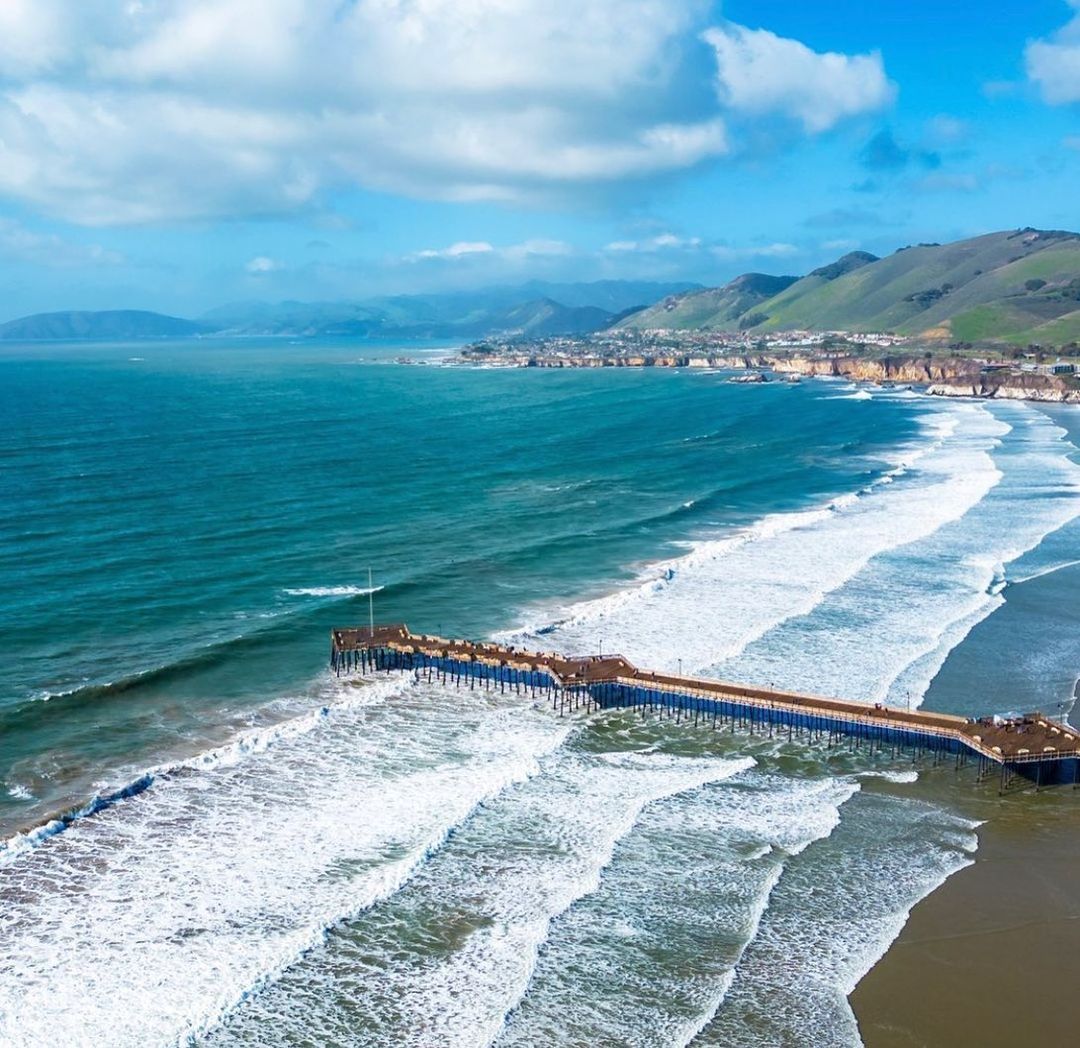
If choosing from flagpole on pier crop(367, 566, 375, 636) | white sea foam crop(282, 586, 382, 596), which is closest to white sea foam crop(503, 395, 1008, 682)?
flagpole on pier crop(367, 566, 375, 636)

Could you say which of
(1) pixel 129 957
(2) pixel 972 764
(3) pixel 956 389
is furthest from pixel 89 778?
(3) pixel 956 389

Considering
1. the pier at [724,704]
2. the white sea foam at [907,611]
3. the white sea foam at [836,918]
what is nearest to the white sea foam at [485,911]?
the pier at [724,704]

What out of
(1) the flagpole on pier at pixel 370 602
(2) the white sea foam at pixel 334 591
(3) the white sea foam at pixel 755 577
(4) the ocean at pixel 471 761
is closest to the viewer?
(4) the ocean at pixel 471 761

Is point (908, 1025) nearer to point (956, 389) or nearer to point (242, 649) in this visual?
point (242, 649)

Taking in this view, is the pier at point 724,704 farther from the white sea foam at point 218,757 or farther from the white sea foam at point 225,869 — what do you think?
the white sea foam at point 225,869

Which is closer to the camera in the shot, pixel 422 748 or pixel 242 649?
pixel 422 748

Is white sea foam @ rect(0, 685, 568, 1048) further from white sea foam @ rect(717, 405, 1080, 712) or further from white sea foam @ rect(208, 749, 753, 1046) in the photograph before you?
white sea foam @ rect(717, 405, 1080, 712)

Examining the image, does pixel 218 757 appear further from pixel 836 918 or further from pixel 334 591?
pixel 836 918
